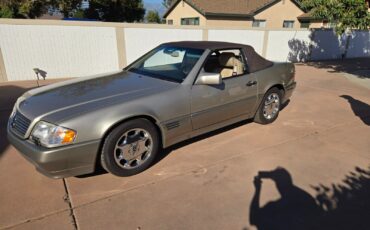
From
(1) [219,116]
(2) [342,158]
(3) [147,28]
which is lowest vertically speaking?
(2) [342,158]

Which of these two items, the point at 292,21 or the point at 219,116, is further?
the point at 292,21

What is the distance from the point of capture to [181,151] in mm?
4285

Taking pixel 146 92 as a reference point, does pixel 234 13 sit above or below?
above

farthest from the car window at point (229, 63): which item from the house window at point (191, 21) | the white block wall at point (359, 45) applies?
the house window at point (191, 21)

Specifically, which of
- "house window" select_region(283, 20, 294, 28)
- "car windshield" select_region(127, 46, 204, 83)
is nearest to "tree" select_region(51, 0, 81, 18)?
"house window" select_region(283, 20, 294, 28)

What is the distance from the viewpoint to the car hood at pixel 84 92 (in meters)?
3.28

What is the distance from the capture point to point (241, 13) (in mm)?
21391

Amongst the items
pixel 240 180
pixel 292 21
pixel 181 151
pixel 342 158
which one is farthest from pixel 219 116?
pixel 292 21

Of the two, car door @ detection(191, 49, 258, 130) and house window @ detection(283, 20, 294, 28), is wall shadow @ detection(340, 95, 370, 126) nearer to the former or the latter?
car door @ detection(191, 49, 258, 130)

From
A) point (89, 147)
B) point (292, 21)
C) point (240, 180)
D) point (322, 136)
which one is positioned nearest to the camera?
point (89, 147)

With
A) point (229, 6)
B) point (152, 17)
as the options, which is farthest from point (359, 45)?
point (152, 17)

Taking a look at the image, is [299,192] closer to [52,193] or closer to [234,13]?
[52,193]

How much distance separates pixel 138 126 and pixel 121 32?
26.4 ft

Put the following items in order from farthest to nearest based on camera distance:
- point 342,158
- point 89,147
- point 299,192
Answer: point 342,158, point 299,192, point 89,147
